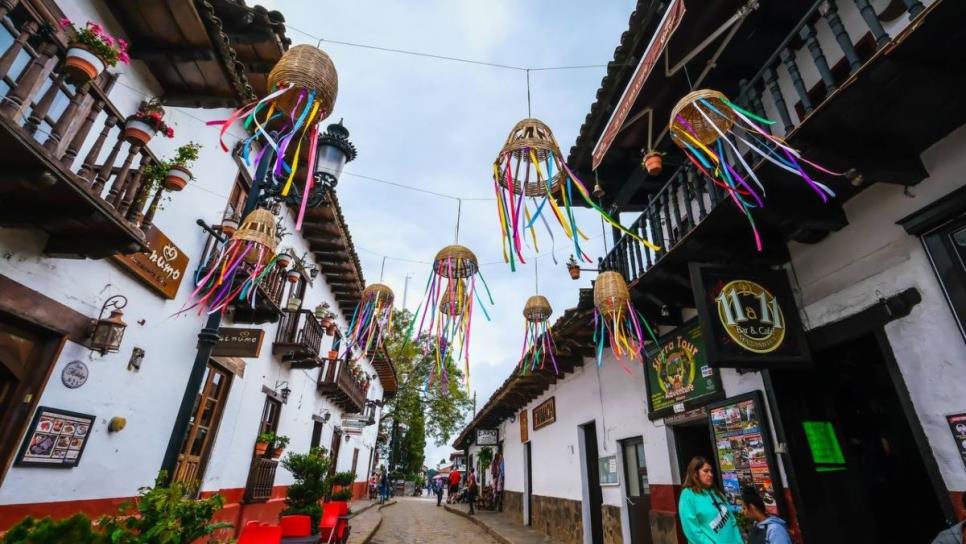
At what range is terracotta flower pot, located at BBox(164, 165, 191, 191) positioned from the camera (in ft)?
16.8

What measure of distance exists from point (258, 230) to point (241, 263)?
2.22 metres

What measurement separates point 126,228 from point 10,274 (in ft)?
3.24

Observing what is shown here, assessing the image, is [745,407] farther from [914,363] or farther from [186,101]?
[186,101]

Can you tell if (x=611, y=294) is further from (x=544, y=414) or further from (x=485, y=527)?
(x=485, y=527)

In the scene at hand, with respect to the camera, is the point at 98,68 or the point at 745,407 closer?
the point at 98,68

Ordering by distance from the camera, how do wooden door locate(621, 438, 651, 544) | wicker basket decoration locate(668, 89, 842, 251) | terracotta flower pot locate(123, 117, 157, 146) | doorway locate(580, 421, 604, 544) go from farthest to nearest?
doorway locate(580, 421, 604, 544) → wooden door locate(621, 438, 651, 544) → terracotta flower pot locate(123, 117, 157, 146) → wicker basket decoration locate(668, 89, 842, 251)

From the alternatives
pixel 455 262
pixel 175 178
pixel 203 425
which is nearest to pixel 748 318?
pixel 455 262

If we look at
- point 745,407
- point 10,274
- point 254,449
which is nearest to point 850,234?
point 745,407

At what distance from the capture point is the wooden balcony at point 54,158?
3.43 metres

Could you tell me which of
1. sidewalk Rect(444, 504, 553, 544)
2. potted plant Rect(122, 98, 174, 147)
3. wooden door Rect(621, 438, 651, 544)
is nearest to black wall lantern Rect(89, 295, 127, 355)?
potted plant Rect(122, 98, 174, 147)

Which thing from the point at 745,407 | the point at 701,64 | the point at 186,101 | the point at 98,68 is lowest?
the point at 745,407

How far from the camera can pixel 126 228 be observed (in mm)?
4355

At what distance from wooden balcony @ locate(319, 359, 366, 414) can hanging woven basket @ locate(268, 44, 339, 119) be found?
12098 millimetres

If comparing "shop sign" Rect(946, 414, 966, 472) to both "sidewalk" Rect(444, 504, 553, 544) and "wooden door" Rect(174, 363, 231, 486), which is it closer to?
"wooden door" Rect(174, 363, 231, 486)
